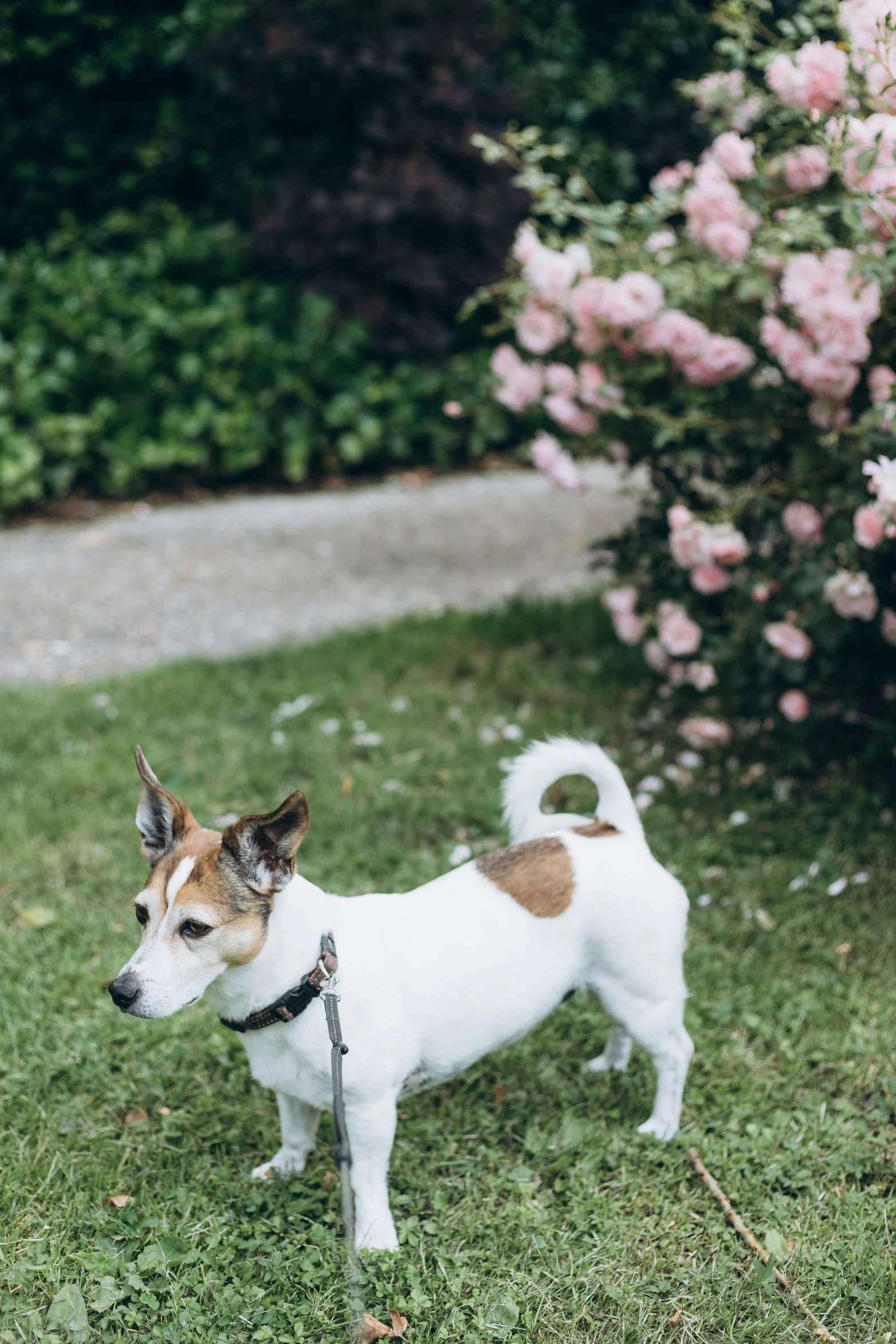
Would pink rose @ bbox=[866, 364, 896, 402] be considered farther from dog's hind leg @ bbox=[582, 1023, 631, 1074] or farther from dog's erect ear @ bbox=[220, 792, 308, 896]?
dog's erect ear @ bbox=[220, 792, 308, 896]

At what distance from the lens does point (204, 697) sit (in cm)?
490

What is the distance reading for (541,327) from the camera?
13.9 ft

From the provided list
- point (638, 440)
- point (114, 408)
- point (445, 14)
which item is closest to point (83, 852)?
point (638, 440)

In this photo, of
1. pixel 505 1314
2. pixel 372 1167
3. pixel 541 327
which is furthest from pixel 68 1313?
pixel 541 327

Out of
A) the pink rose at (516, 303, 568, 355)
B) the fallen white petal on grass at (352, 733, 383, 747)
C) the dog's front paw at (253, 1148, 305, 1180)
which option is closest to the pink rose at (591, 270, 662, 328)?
the pink rose at (516, 303, 568, 355)

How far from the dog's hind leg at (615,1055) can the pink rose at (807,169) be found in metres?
2.74

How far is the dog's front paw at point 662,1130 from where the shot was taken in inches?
108

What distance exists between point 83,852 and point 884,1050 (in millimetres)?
2537

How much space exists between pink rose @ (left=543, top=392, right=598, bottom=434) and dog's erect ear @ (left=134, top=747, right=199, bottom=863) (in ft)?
8.26

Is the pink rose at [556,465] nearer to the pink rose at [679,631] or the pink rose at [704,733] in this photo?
the pink rose at [679,631]

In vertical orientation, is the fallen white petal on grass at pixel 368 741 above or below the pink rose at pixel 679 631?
below

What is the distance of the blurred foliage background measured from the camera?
7.22 metres

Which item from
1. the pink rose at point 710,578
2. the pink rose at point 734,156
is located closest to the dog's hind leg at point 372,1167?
the pink rose at point 710,578

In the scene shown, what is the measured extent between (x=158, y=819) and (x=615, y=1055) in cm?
139
